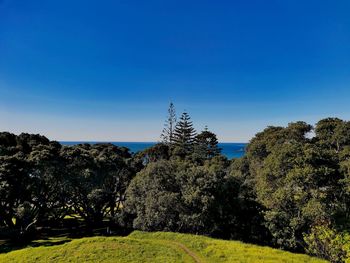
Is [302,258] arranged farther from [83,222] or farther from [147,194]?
[83,222]

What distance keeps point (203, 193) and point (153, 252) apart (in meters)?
6.22

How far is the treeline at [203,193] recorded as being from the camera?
1572 centimetres

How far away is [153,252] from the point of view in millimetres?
15953

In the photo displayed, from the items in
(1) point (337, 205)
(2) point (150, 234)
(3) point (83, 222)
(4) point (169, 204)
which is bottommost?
(3) point (83, 222)

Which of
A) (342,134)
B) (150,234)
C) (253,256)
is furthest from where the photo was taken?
(342,134)

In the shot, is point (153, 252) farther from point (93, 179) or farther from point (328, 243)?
point (93, 179)

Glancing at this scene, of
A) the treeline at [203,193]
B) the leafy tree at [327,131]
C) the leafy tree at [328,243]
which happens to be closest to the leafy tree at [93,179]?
the treeline at [203,193]

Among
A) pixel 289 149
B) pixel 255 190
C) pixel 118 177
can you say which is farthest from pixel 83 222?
pixel 289 149

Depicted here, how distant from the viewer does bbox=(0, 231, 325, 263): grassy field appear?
14.8m

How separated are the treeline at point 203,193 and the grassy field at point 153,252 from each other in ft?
8.25

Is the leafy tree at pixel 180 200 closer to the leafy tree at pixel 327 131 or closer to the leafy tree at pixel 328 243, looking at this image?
the leafy tree at pixel 328 243

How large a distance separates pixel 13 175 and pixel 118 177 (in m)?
12.5

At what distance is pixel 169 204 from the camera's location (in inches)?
797

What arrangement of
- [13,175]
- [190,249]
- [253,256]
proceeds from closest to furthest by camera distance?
[253,256] → [190,249] → [13,175]
